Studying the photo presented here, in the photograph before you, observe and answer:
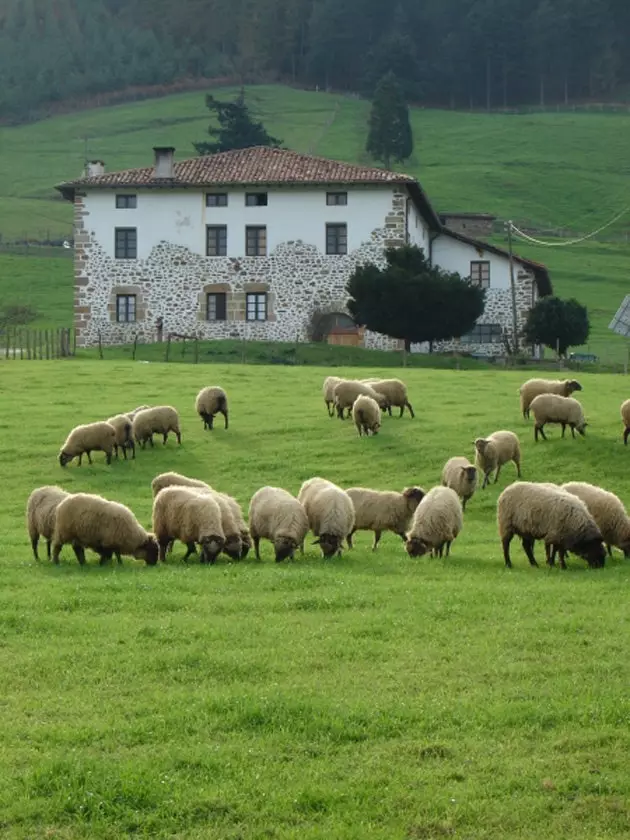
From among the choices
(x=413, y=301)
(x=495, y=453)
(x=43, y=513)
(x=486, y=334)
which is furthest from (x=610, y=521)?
(x=486, y=334)

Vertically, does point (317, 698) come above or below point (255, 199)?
below

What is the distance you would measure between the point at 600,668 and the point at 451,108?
539 ft

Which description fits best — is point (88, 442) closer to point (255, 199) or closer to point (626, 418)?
point (626, 418)

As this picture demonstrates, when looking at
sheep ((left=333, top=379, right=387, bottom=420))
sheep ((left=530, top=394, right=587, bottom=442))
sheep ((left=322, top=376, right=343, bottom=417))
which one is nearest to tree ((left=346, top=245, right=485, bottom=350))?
sheep ((left=322, top=376, right=343, bottom=417))

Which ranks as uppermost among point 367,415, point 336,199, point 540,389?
point 336,199

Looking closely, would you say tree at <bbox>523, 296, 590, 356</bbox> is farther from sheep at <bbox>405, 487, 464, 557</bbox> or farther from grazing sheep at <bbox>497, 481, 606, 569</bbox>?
grazing sheep at <bbox>497, 481, 606, 569</bbox>

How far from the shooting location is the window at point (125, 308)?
68188 mm

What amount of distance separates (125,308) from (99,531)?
50.8m

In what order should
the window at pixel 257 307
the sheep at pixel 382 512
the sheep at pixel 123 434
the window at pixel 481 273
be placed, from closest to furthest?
the sheep at pixel 382 512
the sheep at pixel 123 434
the window at pixel 257 307
the window at pixel 481 273

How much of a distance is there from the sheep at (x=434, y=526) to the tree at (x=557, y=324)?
43.7 m

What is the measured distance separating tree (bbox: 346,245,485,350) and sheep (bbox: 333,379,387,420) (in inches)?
1036

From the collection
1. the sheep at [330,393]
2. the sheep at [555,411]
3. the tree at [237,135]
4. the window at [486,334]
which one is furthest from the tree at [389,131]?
the sheep at [555,411]

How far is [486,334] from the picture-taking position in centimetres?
7006

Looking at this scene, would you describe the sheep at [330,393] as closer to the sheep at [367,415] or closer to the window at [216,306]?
the sheep at [367,415]
